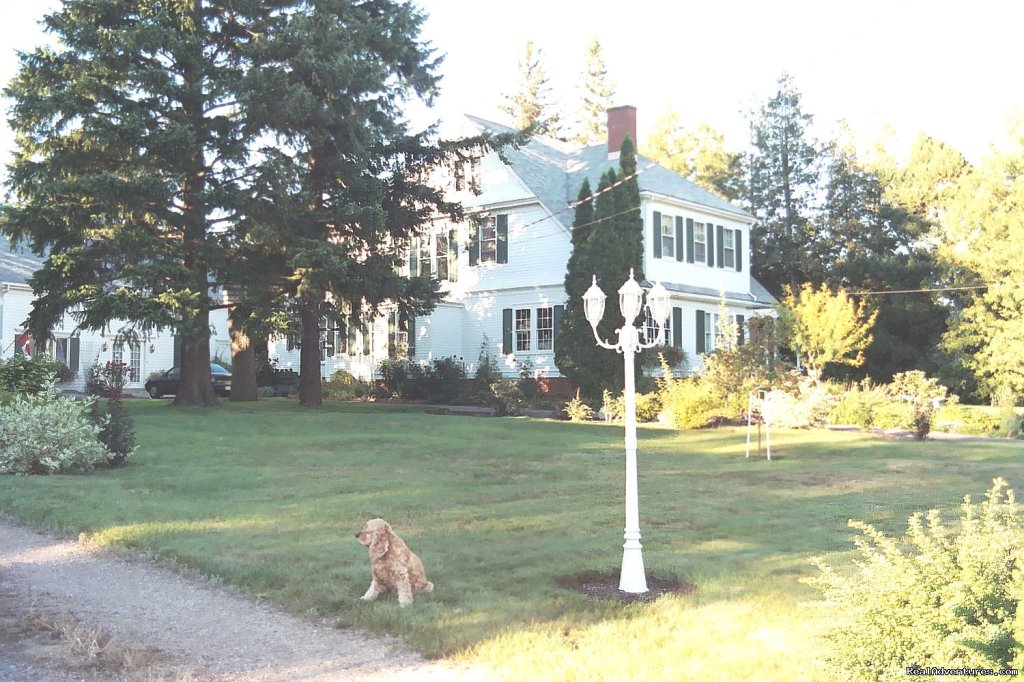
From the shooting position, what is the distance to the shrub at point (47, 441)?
13.9m

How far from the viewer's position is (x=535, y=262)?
33.2 metres

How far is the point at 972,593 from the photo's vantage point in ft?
14.6

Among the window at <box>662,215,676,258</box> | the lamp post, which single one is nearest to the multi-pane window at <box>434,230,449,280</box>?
the window at <box>662,215,676,258</box>

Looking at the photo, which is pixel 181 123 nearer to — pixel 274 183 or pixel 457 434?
pixel 274 183

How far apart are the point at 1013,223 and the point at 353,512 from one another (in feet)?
111

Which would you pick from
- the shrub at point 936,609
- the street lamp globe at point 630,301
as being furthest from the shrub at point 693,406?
the shrub at point 936,609

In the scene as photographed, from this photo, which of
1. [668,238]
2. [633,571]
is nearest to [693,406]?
[668,238]

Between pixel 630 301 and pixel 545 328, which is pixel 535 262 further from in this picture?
pixel 630 301

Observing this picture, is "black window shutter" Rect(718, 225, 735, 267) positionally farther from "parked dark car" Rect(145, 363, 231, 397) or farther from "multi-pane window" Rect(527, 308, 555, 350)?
"parked dark car" Rect(145, 363, 231, 397)

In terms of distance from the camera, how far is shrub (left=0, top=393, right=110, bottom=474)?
13.9 meters

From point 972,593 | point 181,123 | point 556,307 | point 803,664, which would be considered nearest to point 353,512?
point 803,664

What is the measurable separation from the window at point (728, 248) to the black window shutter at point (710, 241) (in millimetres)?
860

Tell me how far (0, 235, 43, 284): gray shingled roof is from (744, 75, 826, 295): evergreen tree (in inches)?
1300

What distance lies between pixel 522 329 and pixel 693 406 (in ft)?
37.1
